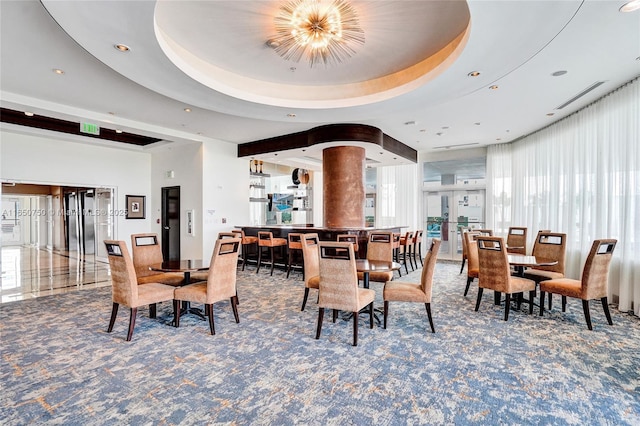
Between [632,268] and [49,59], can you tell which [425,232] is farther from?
[49,59]

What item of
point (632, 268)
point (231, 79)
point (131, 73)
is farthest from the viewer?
point (231, 79)

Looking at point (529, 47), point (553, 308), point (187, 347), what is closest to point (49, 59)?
point (187, 347)

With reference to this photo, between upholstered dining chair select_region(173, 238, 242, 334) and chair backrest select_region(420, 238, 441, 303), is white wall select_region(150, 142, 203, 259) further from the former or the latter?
chair backrest select_region(420, 238, 441, 303)

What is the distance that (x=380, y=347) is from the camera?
10.8 feet

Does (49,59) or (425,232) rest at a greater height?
(49,59)

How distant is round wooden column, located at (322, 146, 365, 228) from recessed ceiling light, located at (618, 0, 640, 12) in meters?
4.78

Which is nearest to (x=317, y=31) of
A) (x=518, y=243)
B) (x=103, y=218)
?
(x=518, y=243)

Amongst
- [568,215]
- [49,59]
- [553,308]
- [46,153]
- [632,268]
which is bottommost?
[553,308]

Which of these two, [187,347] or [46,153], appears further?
[46,153]

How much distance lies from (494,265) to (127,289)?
444 centimetres

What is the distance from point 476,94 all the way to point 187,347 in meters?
5.23

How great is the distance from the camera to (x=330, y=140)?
6.70 m

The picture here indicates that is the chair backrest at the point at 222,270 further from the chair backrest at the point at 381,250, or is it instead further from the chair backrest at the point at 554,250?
the chair backrest at the point at 554,250

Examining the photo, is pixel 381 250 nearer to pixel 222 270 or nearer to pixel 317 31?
pixel 222 270
